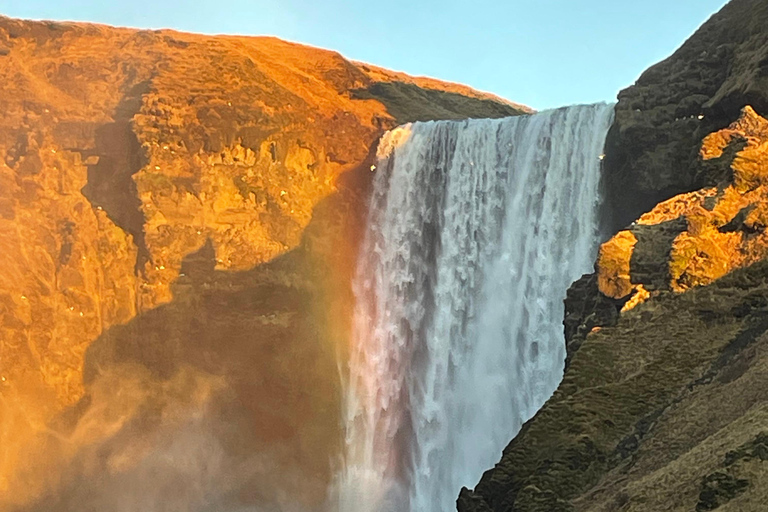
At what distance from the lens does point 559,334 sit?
2211 centimetres

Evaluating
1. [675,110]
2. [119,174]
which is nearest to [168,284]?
[119,174]

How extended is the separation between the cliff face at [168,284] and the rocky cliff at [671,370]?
1675cm

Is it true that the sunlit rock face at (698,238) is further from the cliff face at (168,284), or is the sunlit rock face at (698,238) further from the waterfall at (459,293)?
the cliff face at (168,284)

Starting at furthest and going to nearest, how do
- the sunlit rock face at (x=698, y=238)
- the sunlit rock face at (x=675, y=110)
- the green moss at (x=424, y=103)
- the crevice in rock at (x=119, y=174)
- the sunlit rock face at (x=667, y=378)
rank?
the green moss at (x=424, y=103) < the crevice in rock at (x=119, y=174) < the sunlit rock face at (x=675, y=110) < the sunlit rock face at (x=698, y=238) < the sunlit rock face at (x=667, y=378)

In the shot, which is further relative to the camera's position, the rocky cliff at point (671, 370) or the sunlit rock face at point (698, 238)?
the sunlit rock face at point (698, 238)

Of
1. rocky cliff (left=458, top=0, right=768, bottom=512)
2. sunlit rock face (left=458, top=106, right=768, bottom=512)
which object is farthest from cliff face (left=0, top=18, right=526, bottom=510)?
sunlit rock face (left=458, top=106, right=768, bottom=512)

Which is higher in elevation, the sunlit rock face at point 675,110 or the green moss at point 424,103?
the green moss at point 424,103

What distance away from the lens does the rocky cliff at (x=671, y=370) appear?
691 centimetres

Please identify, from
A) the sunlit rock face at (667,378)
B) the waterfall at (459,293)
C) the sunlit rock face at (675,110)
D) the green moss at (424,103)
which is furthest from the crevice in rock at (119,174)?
the sunlit rock face at (667,378)

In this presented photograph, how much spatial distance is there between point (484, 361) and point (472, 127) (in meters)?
8.83

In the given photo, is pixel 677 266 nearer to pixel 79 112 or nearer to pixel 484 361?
pixel 484 361

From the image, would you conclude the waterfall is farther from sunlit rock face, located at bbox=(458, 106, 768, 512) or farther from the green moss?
sunlit rock face, located at bbox=(458, 106, 768, 512)

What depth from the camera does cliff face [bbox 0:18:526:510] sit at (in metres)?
27.5

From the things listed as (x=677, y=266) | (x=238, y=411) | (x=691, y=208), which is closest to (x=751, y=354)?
(x=677, y=266)
